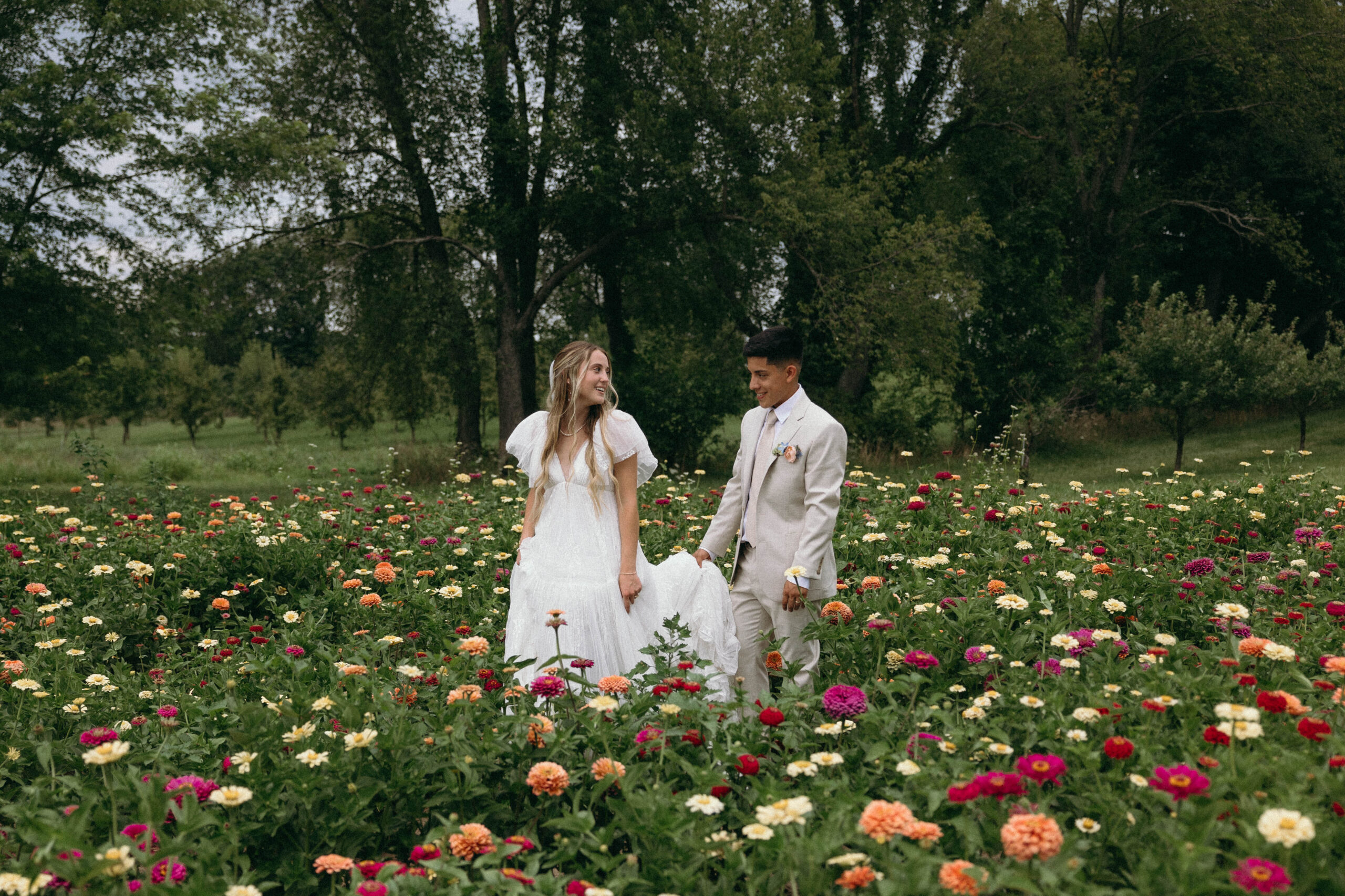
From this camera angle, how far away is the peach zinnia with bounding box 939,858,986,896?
73.0 inches

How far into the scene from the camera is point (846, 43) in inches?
827

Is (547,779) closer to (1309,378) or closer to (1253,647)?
(1253,647)

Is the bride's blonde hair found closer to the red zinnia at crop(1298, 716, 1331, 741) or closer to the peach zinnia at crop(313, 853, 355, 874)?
the peach zinnia at crop(313, 853, 355, 874)

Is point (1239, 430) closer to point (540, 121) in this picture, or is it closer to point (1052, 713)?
point (540, 121)

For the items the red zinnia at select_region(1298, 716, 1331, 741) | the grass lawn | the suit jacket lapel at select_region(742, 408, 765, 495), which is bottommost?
the grass lawn

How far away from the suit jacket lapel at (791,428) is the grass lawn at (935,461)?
5373mm

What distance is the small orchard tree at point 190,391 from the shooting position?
36.5 m

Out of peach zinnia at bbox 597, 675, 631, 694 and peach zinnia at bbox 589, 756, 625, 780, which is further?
peach zinnia at bbox 597, 675, 631, 694

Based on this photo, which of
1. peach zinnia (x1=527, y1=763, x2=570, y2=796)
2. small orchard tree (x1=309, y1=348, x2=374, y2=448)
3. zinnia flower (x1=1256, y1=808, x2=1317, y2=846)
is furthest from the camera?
small orchard tree (x1=309, y1=348, x2=374, y2=448)

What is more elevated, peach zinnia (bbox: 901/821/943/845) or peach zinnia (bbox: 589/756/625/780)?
peach zinnia (bbox: 901/821/943/845)

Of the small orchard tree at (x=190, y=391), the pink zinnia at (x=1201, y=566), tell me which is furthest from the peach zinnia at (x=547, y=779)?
the small orchard tree at (x=190, y=391)

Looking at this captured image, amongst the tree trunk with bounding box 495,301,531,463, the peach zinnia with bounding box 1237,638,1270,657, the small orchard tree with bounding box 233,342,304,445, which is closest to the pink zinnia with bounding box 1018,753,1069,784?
the peach zinnia with bounding box 1237,638,1270,657

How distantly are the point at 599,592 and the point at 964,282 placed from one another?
46.5ft

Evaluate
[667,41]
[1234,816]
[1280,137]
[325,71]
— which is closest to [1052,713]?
[1234,816]
